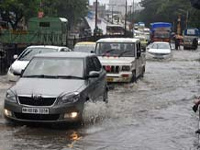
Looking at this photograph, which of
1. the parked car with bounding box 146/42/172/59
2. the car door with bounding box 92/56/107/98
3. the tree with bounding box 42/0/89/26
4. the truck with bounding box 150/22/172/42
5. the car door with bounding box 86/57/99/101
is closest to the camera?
the car door with bounding box 86/57/99/101

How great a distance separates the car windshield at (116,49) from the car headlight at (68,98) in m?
9.66

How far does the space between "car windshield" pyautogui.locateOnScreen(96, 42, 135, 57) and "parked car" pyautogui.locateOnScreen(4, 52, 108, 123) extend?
807 centimetres

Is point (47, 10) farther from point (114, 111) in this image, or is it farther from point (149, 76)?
point (114, 111)

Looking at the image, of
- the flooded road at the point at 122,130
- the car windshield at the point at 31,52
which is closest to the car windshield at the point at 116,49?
the car windshield at the point at 31,52

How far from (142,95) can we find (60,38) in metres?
20.0

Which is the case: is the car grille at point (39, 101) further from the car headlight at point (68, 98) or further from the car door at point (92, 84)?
the car door at point (92, 84)

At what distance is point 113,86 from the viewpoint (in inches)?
728

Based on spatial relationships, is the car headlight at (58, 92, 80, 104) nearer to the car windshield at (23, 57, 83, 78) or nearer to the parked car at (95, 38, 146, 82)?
the car windshield at (23, 57, 83, 78)

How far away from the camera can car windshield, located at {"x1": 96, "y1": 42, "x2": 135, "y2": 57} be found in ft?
64.0

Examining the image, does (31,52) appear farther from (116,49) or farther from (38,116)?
(38,116)

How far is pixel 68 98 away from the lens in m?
9.71

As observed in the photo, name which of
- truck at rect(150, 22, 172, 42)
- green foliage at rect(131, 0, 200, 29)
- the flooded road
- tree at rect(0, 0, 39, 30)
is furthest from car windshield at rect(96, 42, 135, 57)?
green foliage at rect(131, 0, 200, 29)

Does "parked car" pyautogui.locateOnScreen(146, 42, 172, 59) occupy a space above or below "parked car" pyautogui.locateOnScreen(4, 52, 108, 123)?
below

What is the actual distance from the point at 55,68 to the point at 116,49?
346 inches
